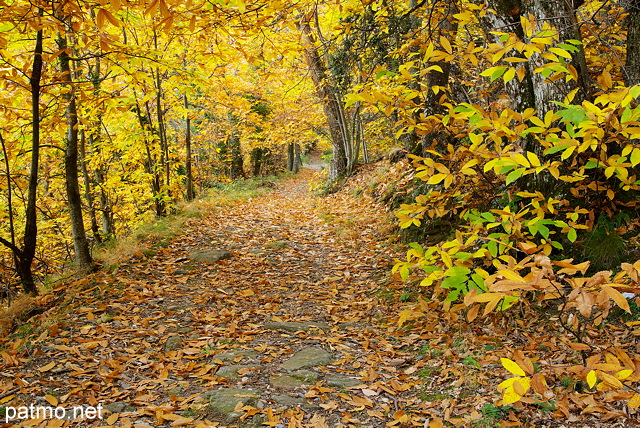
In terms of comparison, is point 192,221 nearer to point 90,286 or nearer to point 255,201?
point 90,286

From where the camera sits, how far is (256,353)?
12.5ft

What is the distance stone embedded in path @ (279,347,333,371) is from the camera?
11.6 ft

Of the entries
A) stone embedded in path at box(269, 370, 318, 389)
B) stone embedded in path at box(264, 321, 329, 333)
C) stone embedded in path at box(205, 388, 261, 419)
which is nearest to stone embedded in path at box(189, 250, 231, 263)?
stone embedded in path at box(264, 321, 329, 333)

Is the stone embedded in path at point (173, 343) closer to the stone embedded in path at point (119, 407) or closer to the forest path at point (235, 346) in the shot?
the forest path at point (235, 346)

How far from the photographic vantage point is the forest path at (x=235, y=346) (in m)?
2.92

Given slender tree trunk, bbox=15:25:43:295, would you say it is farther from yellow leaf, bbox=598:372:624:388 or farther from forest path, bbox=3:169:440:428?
yellow leaf, bbox=598:372:624:388

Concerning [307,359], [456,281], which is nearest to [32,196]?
[307,359]

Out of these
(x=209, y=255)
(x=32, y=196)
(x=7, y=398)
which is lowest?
(x=7, y=398)

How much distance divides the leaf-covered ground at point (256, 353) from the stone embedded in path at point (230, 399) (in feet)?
0.03

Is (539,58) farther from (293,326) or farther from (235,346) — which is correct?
(235,346)

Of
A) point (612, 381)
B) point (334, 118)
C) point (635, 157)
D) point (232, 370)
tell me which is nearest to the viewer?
point (612, 381)

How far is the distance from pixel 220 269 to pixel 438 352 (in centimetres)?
378

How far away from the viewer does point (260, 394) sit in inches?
121

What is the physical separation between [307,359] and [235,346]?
2.54ft
